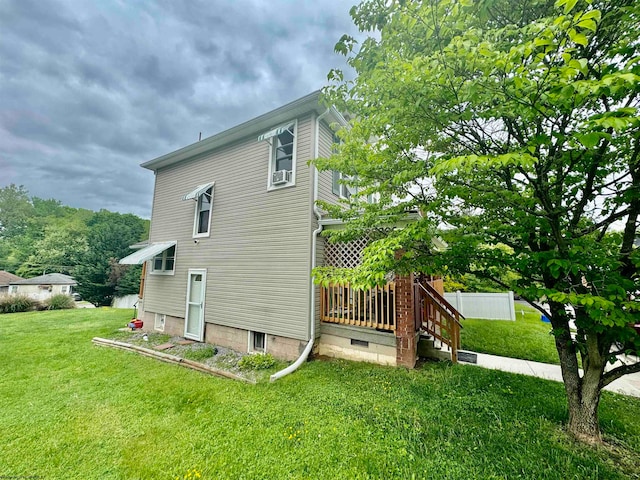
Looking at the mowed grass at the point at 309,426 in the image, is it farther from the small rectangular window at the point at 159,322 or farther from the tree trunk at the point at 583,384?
the small rectangular window at the point at 159,322

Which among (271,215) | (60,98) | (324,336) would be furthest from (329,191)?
(60,98)

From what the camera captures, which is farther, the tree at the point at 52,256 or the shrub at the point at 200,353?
the tree at the point at 52,256

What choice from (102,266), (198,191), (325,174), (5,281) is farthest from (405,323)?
(5,281)

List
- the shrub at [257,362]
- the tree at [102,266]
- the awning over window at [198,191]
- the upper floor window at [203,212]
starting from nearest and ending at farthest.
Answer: the shrub at [257,362] → the awning over window at [198,191] → the upper floor window at [203,212] → the tree at [102,266]

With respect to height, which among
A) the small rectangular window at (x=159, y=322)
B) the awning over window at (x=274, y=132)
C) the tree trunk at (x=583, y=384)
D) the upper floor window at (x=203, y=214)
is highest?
the awning over window at (x=274, y=132)

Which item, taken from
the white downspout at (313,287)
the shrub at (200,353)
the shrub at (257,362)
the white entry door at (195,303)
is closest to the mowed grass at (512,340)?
the white downspout at (313,287)

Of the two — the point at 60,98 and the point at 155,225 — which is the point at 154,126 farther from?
the point at 155,225

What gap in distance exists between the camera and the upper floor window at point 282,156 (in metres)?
7.27

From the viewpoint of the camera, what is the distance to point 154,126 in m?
35.2

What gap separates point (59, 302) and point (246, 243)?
1944 cm

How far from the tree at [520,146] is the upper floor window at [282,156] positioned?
3.33 meters

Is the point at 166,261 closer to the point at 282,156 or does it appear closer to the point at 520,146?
the point at 282,156

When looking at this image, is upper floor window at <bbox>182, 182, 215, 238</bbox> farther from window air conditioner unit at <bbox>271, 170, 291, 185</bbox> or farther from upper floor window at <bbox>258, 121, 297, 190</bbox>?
window air conditioner unit at <bbox>271, 170, 291, 185</bbox>

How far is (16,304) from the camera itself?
52.5 ft
